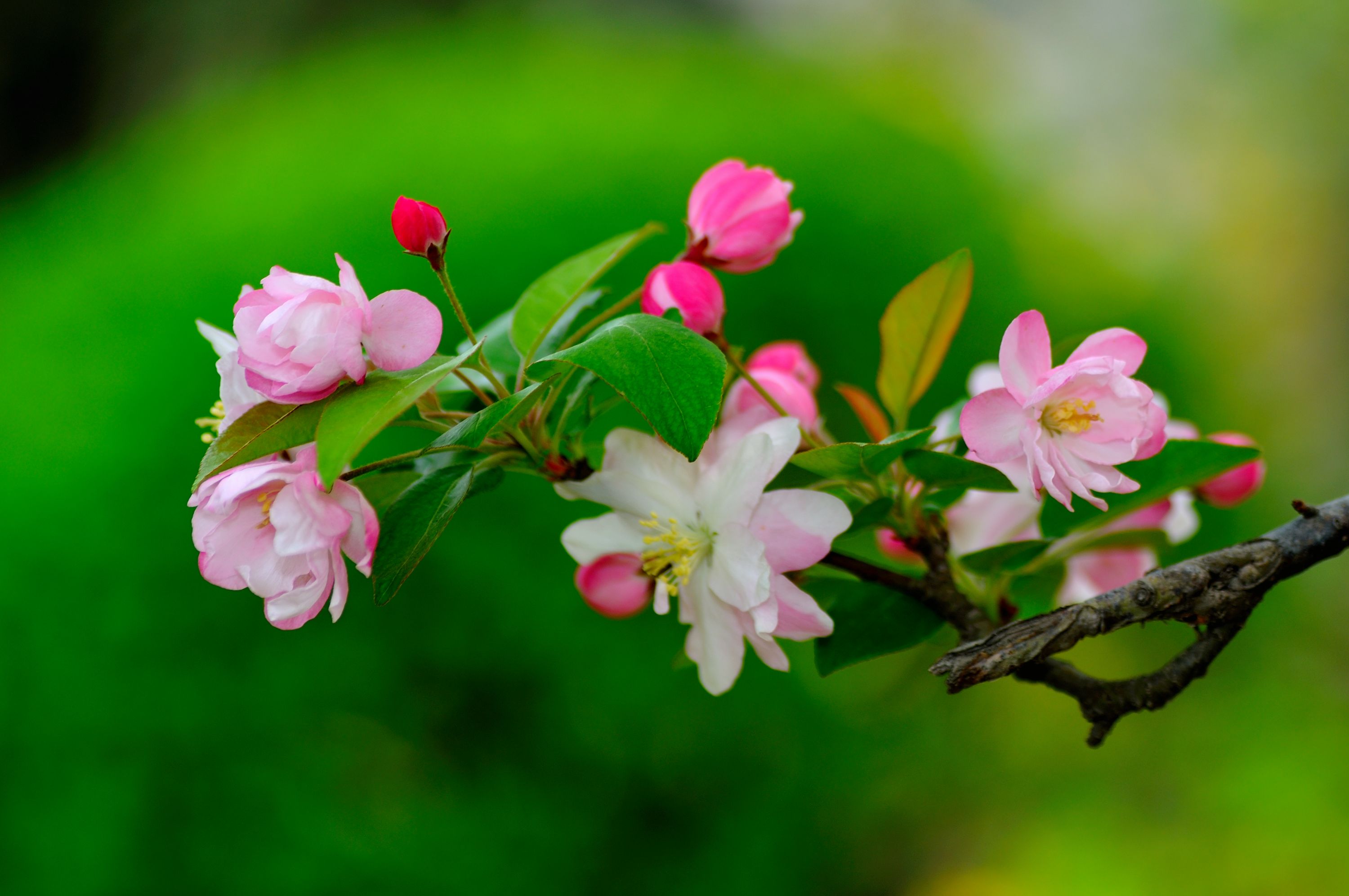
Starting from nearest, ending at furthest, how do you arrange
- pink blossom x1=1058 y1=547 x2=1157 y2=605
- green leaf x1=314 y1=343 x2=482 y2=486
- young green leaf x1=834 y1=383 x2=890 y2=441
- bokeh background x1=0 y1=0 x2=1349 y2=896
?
green leaf x1=314 y1=343 x2=482 y2=486, young green leaf x1=834 y1=383 x2=890 y2=441, pink blossom x1=1058 y1=547 x2=1157 y2=605, bokeh background x1=0 y1=0 x2=1349 y2=896

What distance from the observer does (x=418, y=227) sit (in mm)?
462

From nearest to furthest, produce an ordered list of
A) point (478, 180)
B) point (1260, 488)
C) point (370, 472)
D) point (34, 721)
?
point (370, 472)
point (34, 721)
point (478, 180)
point (1260, 488)

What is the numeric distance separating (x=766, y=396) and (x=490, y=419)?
150 mm

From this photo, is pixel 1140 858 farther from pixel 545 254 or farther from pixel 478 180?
pixel 478 180

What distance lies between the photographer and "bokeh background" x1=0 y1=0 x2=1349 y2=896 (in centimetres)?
142

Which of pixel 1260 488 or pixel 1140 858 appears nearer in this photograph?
pixel 1140 858

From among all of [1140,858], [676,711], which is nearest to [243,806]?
[676,711]

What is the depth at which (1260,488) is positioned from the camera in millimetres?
2213

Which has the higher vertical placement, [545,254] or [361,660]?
[545,254]

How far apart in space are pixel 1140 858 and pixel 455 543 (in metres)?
1.49

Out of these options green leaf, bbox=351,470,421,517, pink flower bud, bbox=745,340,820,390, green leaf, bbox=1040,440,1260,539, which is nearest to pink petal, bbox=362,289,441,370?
green leaf, bbox=351,470,421,517

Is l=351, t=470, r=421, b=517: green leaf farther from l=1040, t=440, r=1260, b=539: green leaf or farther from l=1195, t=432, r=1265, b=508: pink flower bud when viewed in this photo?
l=1195, t=432, r=1265, b=508: pink flower bud

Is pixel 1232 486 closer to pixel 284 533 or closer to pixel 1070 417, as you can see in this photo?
pixel 1070 417

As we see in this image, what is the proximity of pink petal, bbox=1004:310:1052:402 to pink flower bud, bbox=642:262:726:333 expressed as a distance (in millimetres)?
145
